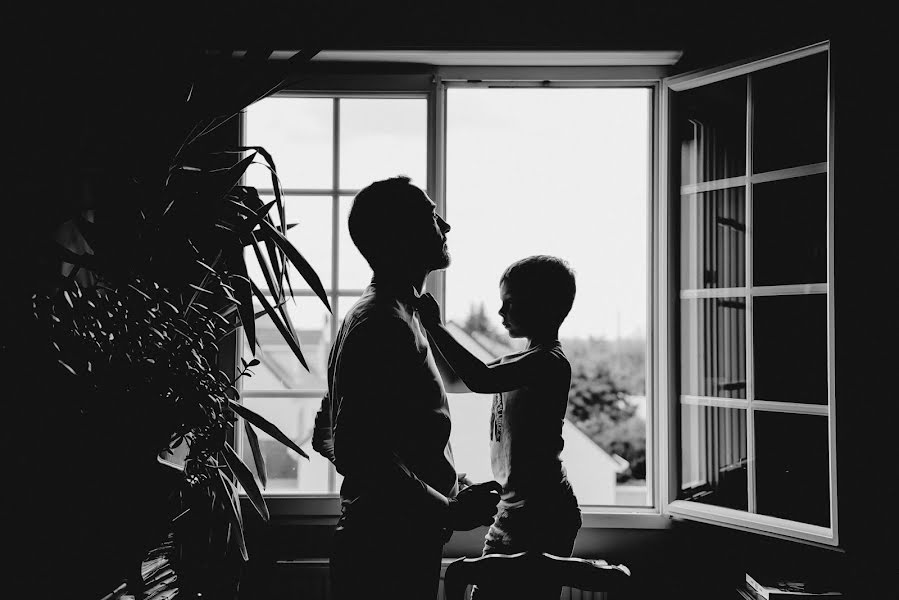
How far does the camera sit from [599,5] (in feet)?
7.38

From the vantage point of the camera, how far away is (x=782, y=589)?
6.17ft

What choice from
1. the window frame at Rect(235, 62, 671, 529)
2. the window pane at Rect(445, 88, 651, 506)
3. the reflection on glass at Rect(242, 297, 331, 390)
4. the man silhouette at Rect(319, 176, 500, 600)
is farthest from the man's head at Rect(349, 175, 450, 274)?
the window pane at Rect(445, 88, 651, 506)

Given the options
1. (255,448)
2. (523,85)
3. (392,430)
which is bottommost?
(255,448)

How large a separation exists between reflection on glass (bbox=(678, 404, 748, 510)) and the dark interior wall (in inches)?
4.5

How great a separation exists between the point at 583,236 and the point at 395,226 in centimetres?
843

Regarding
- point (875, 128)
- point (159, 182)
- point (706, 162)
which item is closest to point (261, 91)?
point (159, 182)

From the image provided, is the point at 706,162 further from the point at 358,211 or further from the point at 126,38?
the point at 126,38

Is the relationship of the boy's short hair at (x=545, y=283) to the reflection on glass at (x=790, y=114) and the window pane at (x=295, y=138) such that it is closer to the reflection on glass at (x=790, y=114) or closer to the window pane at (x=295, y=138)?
the reflection on glass at (x=790, y=114)

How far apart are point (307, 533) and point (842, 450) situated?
169 centimetres

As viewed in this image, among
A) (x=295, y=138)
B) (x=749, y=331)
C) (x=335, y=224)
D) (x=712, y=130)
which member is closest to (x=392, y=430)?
(x=335, y=224)

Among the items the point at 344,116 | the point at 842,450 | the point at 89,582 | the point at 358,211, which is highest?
the point at 344,116

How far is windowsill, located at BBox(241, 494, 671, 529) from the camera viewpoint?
2.23 meters

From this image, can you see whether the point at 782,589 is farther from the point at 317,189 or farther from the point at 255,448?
the point at 317,189

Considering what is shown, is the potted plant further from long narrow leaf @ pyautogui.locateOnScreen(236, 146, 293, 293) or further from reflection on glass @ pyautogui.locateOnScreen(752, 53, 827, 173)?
reflection on glass @ pyautogui.locateOnScreen(752, 53, 827, 173)
